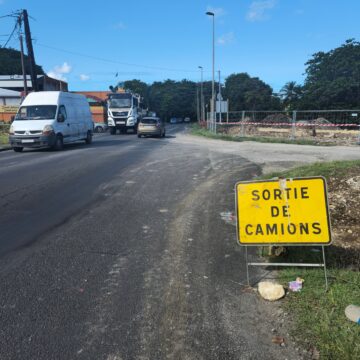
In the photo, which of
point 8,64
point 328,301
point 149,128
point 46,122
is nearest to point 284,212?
point 328,301

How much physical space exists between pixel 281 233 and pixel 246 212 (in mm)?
429

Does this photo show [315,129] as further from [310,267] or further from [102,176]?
[310,267]

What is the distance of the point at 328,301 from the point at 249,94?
97.7m

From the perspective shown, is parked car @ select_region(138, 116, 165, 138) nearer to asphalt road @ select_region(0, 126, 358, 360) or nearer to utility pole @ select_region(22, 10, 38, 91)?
utility pole @ select_region(22, 10, 38, 91)

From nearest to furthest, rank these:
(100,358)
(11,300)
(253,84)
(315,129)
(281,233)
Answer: (100,358), (11,300), (281,233), (315,129), (253,84)

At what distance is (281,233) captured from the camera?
14.2 ft

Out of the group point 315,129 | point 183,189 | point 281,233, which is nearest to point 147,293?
point 281,233

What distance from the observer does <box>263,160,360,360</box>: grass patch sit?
301 centimetres

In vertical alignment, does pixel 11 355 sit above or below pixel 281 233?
below

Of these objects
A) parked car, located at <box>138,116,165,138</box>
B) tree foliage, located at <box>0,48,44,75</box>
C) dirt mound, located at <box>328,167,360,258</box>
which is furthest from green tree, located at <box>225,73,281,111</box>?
dirt mound, located at <box>328,167,360,258</box>

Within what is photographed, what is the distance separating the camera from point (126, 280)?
4.26 meters

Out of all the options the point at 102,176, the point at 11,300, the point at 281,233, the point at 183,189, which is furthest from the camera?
the point at 102,176

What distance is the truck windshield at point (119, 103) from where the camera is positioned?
34.9 meters

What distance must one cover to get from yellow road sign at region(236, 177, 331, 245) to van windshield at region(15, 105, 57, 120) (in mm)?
16547
